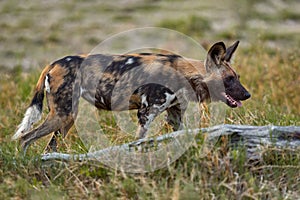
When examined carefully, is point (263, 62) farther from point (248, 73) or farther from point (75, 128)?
point (75, 128)

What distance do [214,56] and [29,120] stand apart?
1421 millimetres

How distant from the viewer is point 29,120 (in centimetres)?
485

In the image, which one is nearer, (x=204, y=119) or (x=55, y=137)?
(x=204, y=119)

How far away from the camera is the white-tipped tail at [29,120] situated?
4.81m

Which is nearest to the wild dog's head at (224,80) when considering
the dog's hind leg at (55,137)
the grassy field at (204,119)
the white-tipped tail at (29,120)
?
the grassy field at (204,119)

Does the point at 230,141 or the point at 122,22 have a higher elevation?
the point at 230,141

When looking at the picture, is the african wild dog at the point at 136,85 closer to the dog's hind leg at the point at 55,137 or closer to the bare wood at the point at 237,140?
the dog's hind leg at the point at 55,137

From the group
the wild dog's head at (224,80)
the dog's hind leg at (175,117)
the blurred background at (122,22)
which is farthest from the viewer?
the blurred background at (122,22)

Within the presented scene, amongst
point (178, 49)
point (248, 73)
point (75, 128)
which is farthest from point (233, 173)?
point (178, 49)

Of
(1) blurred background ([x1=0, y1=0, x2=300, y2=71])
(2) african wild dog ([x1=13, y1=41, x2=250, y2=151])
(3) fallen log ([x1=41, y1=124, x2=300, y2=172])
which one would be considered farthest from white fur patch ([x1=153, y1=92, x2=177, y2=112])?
(1) blurred background ([x1=0, y1=0, x2=300, y2=71])

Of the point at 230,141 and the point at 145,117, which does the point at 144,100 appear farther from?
the point at 230,141

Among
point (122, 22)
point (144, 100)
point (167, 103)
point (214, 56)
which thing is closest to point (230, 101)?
point (214, 56)

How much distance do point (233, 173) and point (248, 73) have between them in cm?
366

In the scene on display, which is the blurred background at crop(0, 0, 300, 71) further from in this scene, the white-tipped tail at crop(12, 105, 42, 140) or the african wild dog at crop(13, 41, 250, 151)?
the african wild dog at crop(13, 41, 250, 151)
